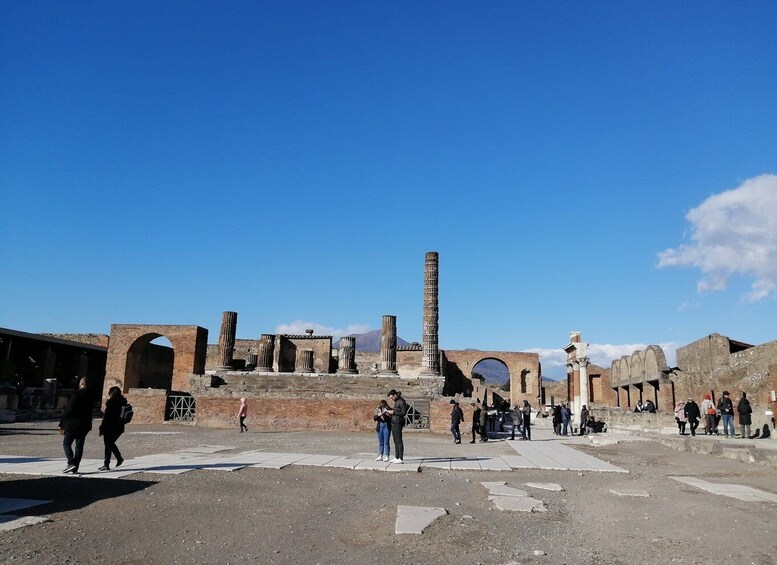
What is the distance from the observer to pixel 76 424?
334 inches

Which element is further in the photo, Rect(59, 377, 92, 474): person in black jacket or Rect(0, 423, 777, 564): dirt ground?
Rect(59, 377, 92, 474): person in black jacket

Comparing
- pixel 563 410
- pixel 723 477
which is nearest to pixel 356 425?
pixel 563 410

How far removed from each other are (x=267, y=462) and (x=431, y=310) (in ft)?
69.0

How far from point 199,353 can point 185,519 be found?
91.0 feet

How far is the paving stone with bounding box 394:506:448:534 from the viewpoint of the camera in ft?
18.7

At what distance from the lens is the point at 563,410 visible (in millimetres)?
21953

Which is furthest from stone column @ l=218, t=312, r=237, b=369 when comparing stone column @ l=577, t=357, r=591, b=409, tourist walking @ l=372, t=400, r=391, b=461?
tourist walking @ l=372, t=400, r=391, b=461

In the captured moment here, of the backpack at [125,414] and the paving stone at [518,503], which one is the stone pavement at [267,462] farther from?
the paving stone at [518,503]

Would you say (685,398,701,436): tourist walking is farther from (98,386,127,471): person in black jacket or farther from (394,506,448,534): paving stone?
(98,386,127,471): person in black jacket

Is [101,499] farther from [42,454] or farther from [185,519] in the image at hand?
[42,454]

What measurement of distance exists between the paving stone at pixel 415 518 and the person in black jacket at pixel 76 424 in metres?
4.98

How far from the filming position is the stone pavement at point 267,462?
9055mm

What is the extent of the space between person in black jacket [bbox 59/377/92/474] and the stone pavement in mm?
243

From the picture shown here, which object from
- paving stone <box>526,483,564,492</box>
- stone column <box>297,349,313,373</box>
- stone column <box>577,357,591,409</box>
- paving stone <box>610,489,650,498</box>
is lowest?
paving stone <box>526,483,564,492</box>
